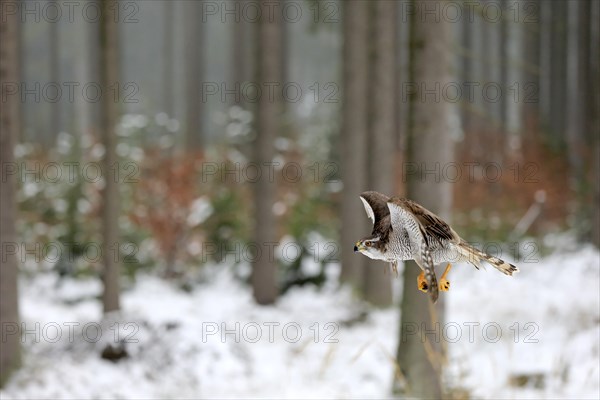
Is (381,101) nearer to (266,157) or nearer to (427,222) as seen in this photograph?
(266,157)

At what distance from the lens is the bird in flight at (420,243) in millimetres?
857

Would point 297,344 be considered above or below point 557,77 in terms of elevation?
below

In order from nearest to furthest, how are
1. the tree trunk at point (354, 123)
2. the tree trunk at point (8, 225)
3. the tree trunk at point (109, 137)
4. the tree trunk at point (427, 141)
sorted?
1. the tree trunk at point (427, 141)
2. the tree trunk at point (8, 225)
3. the tree trunk at point (109, 137)
4. the tree trunk at point (354, 123)

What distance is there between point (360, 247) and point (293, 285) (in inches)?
465

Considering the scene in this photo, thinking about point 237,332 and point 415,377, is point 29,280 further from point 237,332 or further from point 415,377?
point 415,377

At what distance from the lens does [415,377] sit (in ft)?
22.7

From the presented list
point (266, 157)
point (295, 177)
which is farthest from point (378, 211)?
point (295, 177)

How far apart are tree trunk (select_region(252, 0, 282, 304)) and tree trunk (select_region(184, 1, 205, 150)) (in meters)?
6.76

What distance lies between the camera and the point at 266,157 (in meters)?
11.2

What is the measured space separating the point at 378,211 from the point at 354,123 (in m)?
11.1

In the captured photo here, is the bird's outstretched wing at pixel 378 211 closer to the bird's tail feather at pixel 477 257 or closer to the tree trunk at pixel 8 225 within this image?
the bird's tail feather at pixel 477 257

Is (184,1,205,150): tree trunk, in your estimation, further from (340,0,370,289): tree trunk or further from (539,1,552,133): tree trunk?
(539,1,552,133): tree trunk

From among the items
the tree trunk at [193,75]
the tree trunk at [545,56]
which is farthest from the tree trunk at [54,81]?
the tree trunk at [545,56]

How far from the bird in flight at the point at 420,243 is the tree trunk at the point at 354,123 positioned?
1102cm
